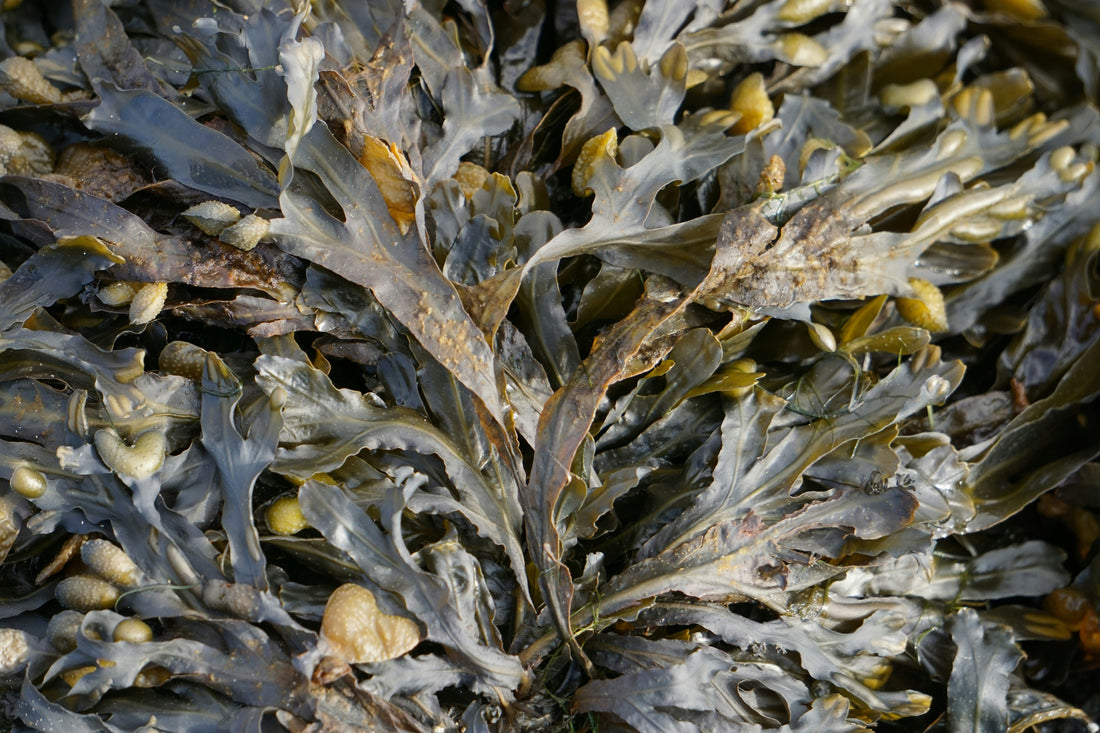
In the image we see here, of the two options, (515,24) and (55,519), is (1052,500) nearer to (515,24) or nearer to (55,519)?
(515,24)

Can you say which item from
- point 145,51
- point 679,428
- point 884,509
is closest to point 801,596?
point 884,509

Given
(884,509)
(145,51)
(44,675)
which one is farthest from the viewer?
(145,51)

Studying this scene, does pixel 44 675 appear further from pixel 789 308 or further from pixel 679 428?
pixel 789 308

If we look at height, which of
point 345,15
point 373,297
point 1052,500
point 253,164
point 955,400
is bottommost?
point 1052,500

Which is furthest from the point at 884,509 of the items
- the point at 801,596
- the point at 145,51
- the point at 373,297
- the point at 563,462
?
the point at 145,51

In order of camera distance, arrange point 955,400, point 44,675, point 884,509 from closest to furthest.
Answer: point 44,675
point 884,509
point 955,400

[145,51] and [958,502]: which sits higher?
[145,51]

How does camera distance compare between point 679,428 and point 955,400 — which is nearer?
point 679,428
